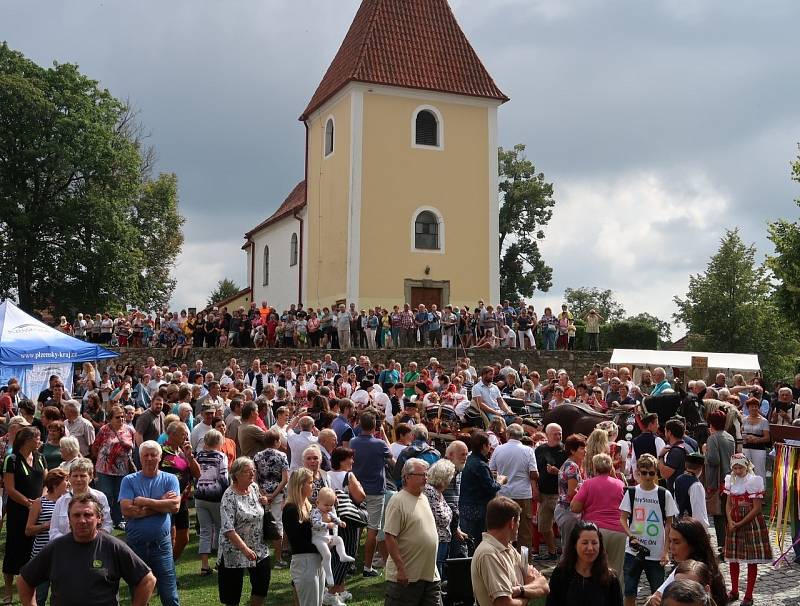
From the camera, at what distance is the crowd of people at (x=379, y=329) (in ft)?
88.0

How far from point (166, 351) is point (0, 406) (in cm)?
1331

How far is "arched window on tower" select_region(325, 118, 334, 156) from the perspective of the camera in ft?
115

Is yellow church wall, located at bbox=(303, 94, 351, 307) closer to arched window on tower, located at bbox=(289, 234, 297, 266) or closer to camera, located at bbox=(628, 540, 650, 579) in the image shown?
arched window on tower, located at bbox=(289, 234, 297, 266)

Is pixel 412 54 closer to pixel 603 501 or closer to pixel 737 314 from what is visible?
pixel 737 314

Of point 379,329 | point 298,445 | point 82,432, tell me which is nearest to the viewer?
point 298,445

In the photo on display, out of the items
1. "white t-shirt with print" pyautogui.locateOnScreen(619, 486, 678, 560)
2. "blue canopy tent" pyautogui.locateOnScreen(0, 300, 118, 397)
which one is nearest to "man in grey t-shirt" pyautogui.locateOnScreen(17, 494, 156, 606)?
"white t-shirt with print" pyautogui.locateOnScreen(619, 486, 678, 560)

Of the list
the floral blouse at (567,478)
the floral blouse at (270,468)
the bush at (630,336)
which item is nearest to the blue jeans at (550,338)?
the bush at (630,336)

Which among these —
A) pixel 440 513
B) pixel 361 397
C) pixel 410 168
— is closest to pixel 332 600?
pixel 440 513

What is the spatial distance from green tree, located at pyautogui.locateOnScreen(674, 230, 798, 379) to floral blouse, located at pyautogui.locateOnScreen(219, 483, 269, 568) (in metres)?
37.3

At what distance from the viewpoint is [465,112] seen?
1336 inches

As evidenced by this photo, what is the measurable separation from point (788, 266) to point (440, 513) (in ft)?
62.7

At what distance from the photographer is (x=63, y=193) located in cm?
4041

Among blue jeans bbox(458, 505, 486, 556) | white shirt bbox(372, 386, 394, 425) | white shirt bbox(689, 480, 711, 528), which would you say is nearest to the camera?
white shirt bbox(689, 480, 711, 528)

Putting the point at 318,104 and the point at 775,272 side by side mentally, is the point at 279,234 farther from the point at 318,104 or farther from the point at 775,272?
the point at 775,272
